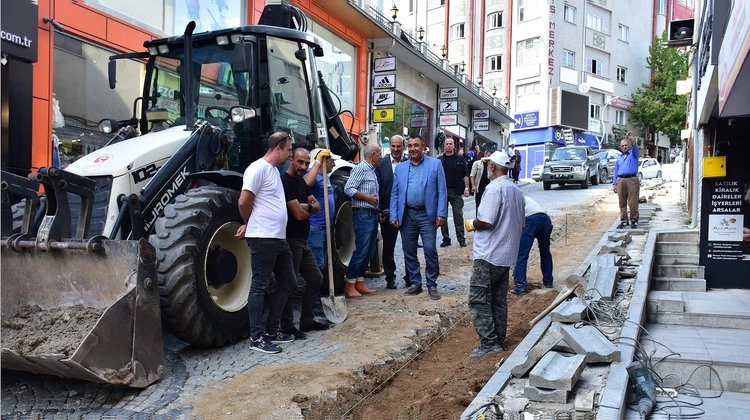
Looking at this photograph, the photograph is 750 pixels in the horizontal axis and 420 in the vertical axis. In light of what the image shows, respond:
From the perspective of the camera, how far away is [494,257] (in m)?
5.45

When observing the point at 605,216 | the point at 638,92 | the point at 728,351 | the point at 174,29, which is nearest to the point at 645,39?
the point at 638,92

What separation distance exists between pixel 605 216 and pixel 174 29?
439 inches

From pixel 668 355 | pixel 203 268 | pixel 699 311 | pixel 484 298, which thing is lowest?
pixel 668 355

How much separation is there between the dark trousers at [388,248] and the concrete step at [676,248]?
4.29 meters

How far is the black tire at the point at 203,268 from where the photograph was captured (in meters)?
4.82

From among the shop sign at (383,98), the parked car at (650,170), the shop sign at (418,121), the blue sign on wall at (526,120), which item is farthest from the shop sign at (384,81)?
the blue sign on wall at (526,120)

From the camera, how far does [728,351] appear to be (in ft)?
17.8

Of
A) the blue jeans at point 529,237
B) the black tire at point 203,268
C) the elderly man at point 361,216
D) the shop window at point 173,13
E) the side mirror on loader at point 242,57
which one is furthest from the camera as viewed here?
the shop window at point 173,13

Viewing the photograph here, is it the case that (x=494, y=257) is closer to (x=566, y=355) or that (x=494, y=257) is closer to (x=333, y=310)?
(x=566, y=355)

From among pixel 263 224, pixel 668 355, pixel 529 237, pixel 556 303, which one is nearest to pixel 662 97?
pixel 529 237

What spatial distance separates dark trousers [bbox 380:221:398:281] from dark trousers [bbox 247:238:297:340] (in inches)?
104

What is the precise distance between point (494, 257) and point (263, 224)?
1.97 metres

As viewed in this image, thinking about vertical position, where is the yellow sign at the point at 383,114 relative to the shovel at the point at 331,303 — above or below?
above

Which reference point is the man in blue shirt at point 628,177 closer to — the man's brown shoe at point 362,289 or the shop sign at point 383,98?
the man's brown shoe at point 362,289
